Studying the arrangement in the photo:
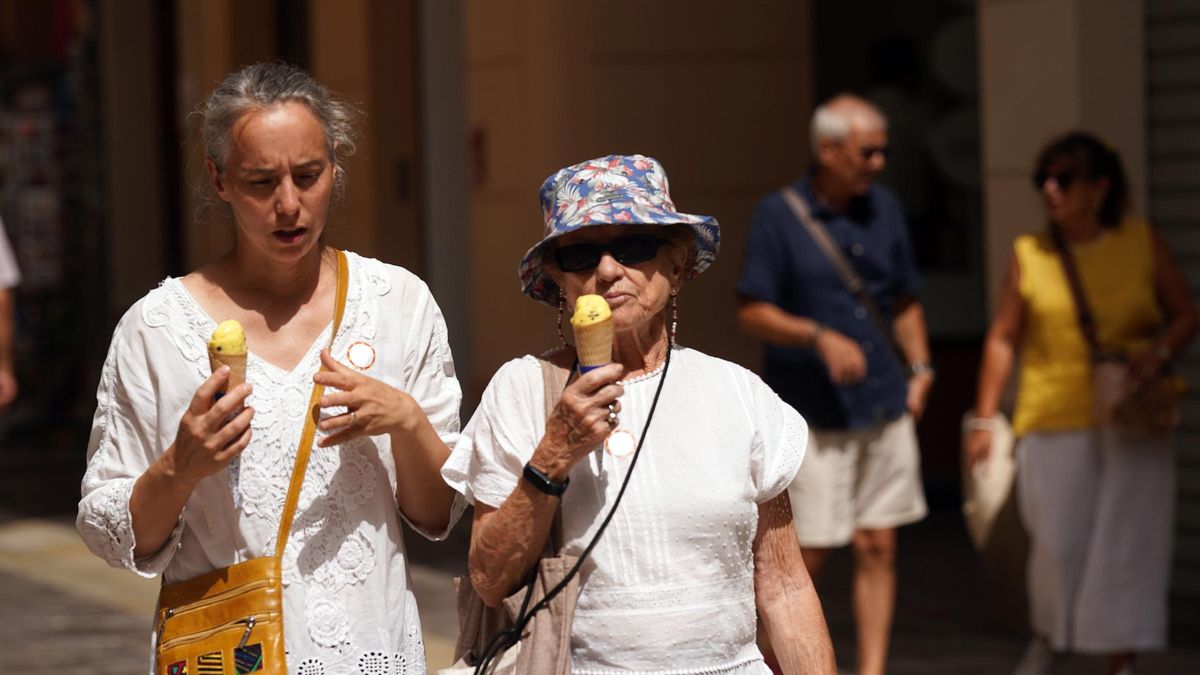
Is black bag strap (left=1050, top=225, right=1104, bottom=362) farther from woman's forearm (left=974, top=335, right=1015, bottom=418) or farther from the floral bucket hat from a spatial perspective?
the floral bucket hat

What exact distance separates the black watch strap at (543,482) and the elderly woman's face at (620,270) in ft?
1.03

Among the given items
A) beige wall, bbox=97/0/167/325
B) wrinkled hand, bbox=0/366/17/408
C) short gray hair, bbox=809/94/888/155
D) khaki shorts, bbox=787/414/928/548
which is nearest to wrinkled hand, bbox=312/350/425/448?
khaki shorts, bbox=787/414/928/548

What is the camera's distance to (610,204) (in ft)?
11.2

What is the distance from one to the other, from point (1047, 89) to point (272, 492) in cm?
525

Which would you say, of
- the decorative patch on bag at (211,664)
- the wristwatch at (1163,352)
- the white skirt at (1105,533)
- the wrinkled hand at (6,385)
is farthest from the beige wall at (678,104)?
the decorative patch on bag at (211,664)

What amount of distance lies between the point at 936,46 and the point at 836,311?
14.1ft

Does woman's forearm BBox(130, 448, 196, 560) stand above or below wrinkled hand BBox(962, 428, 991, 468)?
above

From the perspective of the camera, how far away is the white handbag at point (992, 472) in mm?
7316

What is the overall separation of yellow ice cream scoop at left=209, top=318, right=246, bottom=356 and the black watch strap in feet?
1.70

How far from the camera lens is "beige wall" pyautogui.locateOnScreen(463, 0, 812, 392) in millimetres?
10336

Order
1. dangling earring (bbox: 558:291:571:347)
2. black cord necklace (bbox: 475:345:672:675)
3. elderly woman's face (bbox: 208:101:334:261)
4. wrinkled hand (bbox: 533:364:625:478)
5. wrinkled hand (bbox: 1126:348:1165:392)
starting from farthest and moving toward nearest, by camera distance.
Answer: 1. wrinkled hand (bbox: 1126:348:1165:392)
2. dangling earring (bbox: 558:291:571:347)
3. elderly woman's face (bbox: 208:101:334:261)
4. black cord necklace (bbox: 475:345:672:675)
5. wrinkled hand (bbox: 533:364:625:478)

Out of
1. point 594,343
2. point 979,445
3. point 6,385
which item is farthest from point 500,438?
point 6,385

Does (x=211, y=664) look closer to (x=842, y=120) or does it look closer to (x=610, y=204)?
(x=610, y=204)

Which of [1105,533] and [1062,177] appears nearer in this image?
[1062,177]
